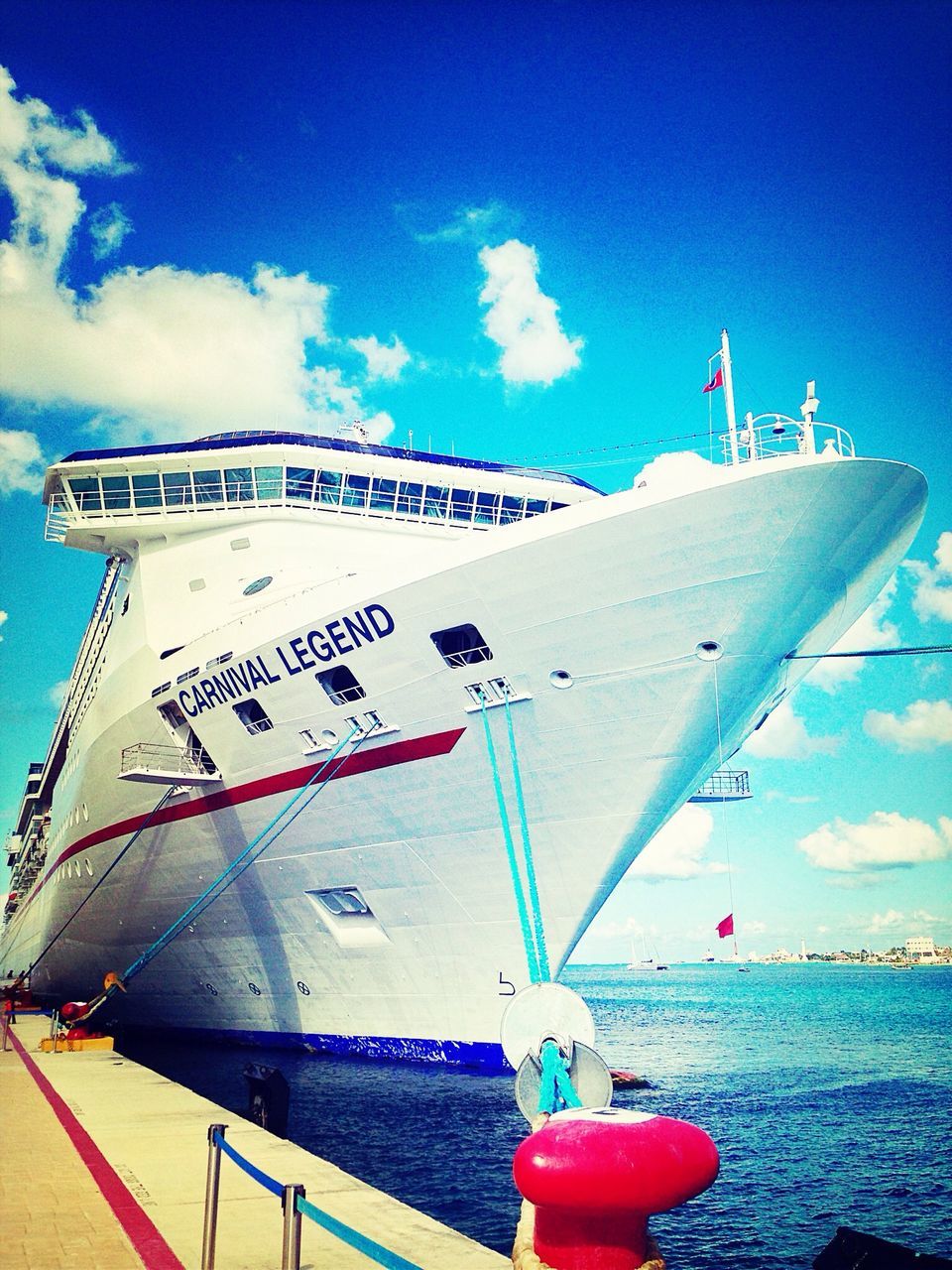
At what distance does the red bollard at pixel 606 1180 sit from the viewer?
4.01 metres

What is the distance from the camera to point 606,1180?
13.1 ft

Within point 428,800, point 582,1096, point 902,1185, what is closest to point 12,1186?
point 582,1096

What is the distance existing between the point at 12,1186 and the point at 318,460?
14.9 m

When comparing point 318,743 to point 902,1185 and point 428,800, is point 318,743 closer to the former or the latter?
point 428,800

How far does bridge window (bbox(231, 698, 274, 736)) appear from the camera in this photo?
619 inches

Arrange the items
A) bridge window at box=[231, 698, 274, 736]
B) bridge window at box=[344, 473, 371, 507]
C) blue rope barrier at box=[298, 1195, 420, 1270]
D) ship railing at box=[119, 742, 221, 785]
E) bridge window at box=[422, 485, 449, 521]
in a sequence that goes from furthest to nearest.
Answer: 1. bridge window at box=[422, 485, 449, 521]
2. bridge window at box=[344, 473, 371, 507]
3. ship railing at box=[119, 742, 221, 785]
4. bridge window at box=[231, 698, 274, 736]
5. blue rope barrier at box=[298, 1195, 420, 1270]

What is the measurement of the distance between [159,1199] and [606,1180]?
464cm

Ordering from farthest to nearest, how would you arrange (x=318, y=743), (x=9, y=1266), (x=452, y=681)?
(x=318, y=743), (x=452, y=681), (x=9, y=1266)

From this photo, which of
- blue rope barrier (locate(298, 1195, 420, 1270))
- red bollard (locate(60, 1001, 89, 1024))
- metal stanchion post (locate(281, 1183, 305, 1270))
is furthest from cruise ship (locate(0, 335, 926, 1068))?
blue rope barrier (locate(298, 1195, 420, 1270))

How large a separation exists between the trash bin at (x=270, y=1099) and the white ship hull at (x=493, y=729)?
4.17 meters

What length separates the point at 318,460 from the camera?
2022cm

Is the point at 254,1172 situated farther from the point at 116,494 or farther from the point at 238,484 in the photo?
the point at 116,494

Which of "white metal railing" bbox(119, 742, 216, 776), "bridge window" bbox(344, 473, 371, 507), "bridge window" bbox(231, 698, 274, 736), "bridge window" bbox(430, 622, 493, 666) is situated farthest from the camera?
"bridge window" bbox(344, 473, 371, 507)

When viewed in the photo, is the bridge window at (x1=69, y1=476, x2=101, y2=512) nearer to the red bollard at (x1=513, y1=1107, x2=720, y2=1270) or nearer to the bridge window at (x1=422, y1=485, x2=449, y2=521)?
the bridge window at (x1=422, y1=485, x2=449, y2=521)
